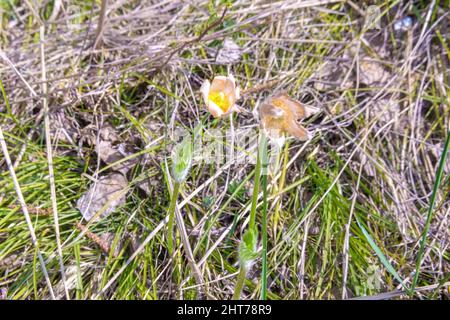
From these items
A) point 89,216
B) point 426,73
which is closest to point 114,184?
point 89,216

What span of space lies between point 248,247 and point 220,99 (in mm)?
430

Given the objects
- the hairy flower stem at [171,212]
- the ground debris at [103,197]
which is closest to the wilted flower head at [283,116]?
the hairy flower stem at [171,212]

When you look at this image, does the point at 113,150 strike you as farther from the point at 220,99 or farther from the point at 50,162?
the point at 220,99

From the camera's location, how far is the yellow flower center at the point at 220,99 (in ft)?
4.38

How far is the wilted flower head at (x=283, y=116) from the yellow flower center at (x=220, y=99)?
0.60 feet

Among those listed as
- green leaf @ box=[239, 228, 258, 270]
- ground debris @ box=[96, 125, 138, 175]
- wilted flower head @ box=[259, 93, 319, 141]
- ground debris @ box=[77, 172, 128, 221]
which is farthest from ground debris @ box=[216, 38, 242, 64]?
green leaf @ box=[239, 228, 258, 270]

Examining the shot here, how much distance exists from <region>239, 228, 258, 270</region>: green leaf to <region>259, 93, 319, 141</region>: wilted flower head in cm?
24

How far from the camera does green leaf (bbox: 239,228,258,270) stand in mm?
1120

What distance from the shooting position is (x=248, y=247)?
3.71ft

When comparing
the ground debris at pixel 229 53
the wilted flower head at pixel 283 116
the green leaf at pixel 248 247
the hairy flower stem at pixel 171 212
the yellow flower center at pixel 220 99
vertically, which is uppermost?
the ground debris at pixel 229 53

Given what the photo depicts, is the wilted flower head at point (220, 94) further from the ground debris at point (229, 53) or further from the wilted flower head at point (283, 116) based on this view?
the ground debris at point (229, 53)

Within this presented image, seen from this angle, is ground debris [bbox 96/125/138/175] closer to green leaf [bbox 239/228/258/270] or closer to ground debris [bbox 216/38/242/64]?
ground debris [bbox 216/38/242/64]

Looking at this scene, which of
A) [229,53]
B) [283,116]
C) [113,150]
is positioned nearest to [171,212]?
[283,116]
